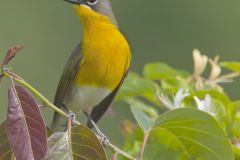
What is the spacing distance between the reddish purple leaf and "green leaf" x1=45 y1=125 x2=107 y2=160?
0.26 feet

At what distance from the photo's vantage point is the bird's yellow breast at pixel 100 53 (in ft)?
13.3

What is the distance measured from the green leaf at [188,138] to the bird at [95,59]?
1575mm

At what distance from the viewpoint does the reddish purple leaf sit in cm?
194

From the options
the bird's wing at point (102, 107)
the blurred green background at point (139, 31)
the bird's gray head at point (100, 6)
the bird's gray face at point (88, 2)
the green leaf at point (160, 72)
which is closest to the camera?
the green leaf at point (160, 72)

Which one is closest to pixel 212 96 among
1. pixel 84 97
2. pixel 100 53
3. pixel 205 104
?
pixel 205 104

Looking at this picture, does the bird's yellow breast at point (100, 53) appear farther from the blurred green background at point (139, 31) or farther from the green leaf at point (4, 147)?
the blurred green background at point (139, 31)

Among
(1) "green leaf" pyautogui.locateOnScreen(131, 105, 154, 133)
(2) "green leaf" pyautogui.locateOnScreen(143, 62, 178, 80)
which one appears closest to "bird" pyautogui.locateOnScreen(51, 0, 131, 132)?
(2) "green leaf" pyautogui.locateOnScreen(143, 62, 178, 80)

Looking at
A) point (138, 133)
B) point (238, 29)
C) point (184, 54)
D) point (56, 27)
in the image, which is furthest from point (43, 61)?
point (138, 133)

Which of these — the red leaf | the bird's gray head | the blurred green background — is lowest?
the blurred green background

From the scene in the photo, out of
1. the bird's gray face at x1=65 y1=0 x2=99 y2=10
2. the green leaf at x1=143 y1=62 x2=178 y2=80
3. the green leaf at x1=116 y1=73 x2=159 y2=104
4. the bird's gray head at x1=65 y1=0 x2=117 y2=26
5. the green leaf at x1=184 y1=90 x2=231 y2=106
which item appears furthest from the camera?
the bird's gray head at x1=65 y1=0 x2=117 y2=26

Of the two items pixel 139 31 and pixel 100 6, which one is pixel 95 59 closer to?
pixel 100 6

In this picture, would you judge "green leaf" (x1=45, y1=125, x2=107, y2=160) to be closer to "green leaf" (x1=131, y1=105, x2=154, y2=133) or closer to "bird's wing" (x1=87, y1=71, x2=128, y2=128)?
"green leaf" (x1=131, y1=105, x2=154, y2=133)

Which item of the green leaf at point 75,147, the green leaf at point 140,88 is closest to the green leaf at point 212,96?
the green leaf at point 140,88

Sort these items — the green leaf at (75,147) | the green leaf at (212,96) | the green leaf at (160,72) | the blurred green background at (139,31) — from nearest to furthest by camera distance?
1. the green leaf at (75,147)
2. the green leaf at (212,96)
3. the green leaf at (160,72)
4. the blurred green background at (139,31)
